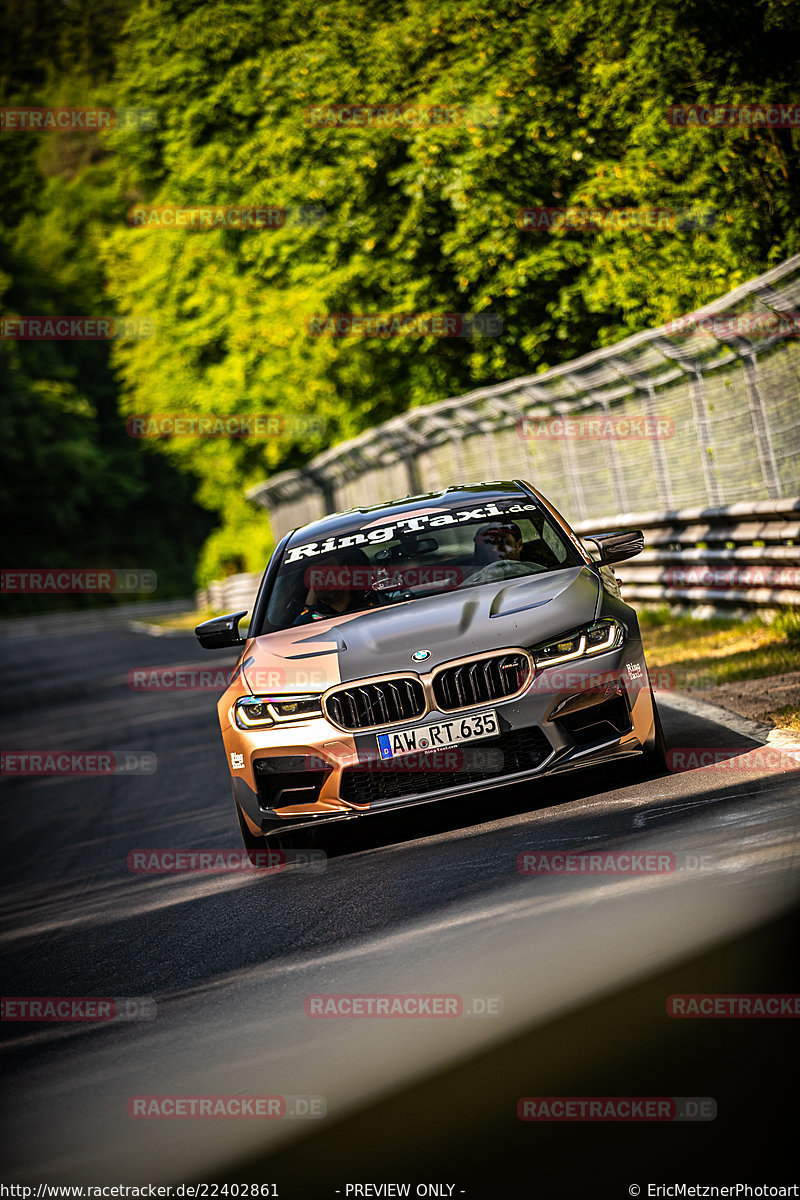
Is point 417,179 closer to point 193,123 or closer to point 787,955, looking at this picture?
point 193,123

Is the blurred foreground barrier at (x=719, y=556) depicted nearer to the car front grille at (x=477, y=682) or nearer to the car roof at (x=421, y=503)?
the car roof at (x=421, y=503)

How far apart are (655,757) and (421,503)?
7.91 feet

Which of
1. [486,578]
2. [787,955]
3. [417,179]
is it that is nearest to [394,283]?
[417,179]

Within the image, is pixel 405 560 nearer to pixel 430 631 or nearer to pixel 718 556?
pixel 430 631

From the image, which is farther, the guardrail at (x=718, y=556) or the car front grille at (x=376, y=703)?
the guardrail at (x=718, y=556)

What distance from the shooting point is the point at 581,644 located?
6801mm

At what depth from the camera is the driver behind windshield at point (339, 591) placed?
784 cm

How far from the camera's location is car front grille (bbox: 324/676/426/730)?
21.9ft

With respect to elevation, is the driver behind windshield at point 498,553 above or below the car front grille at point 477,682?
above

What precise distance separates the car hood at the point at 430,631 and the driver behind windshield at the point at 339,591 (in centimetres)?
30

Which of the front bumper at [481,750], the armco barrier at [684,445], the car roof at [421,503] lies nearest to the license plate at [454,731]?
the front bumper at [481,750]

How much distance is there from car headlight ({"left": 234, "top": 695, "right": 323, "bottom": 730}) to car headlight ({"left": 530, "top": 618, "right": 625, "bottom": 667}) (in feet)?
3.35

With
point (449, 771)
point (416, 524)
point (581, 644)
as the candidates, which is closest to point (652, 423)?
point (416, 524)

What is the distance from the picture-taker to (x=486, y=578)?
774 centimetres
